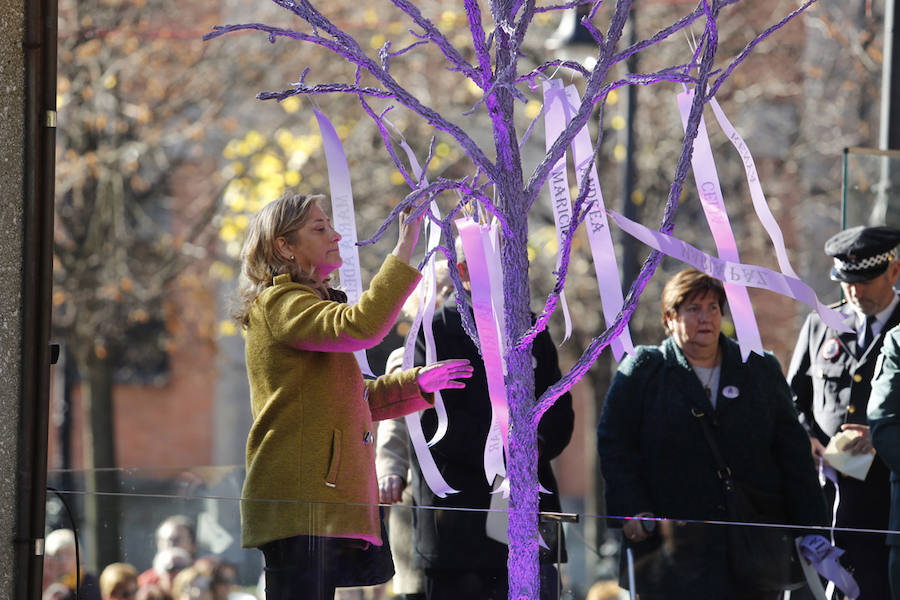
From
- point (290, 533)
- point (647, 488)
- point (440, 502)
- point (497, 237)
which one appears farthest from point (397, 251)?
point (647, 488)

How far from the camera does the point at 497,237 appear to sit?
3.82 m

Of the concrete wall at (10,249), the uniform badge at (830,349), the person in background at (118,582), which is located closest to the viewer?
the concrete wall at (10,249)

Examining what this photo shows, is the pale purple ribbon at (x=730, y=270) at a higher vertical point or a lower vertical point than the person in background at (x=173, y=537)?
higher

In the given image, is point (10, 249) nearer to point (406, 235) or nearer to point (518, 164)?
point (406, 235)

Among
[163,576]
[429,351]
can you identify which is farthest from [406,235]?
[163,576]

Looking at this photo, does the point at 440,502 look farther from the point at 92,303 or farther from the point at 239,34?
the point at 239,34

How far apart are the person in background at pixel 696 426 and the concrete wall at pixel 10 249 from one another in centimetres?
214

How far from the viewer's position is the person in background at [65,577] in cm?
382

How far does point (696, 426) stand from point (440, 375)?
137cm

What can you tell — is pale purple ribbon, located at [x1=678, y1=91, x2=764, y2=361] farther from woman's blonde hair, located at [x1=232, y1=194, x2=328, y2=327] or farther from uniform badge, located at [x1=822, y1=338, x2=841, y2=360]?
uniform badge, located at [x1=822, y1=338, x2=841, y2=360]

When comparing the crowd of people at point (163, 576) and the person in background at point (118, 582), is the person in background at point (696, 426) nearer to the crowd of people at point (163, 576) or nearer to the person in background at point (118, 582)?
the crowd of people at point (163, 576)

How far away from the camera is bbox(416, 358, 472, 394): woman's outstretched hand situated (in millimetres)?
3799

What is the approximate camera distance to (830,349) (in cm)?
536

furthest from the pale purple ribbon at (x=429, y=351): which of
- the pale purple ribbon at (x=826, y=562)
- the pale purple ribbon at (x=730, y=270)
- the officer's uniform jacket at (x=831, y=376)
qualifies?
→ the officer's uniform jacket at (x=831, y=376)
